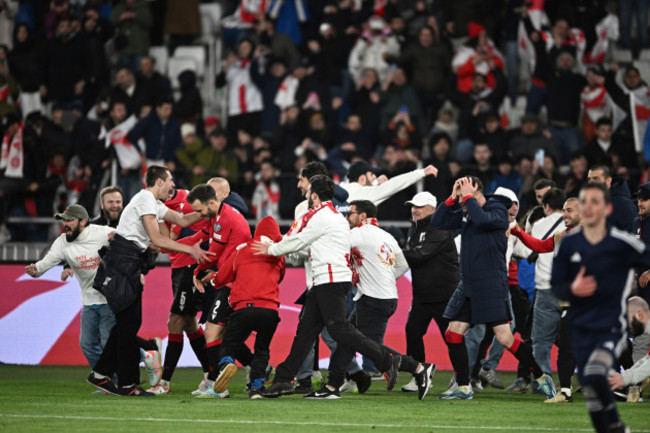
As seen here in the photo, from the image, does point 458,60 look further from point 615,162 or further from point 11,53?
point 11,53

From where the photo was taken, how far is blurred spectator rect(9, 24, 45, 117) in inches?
846

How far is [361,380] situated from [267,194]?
6027 millimetres

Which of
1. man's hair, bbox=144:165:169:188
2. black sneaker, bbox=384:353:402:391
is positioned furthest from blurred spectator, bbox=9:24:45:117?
black sneaker, bbox=384:353:402:391

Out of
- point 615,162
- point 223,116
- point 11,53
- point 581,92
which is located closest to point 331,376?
point 615,162

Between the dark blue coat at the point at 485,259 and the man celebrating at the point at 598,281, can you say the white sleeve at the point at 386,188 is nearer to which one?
the dark blue coat at the point at 485,259

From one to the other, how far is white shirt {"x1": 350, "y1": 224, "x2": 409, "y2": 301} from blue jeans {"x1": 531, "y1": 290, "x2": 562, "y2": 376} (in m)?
1.65

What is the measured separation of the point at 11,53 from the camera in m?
21.8

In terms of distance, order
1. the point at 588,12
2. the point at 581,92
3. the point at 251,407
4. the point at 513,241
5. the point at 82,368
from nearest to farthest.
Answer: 1. the point at 251,407
2. the point at 513,241
3. the point at 82,368
4. the point at 581,92
5. the point at 588,12

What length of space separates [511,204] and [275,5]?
1180 cm

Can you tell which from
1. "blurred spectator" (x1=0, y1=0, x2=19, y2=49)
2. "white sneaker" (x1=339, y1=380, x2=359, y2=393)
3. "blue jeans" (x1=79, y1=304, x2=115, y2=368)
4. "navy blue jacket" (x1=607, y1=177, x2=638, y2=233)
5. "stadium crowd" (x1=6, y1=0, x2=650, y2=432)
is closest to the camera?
"navy blue jacket" (x1=607, y1=177, x2=638, y2=233)

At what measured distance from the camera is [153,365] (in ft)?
39.7

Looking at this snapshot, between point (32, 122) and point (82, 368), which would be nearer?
point (82, 368)

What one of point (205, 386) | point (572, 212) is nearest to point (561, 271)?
point (572, 212)

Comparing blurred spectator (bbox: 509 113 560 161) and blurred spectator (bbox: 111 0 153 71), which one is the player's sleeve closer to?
blurred spectator (bbox: 509 113 560 161)
